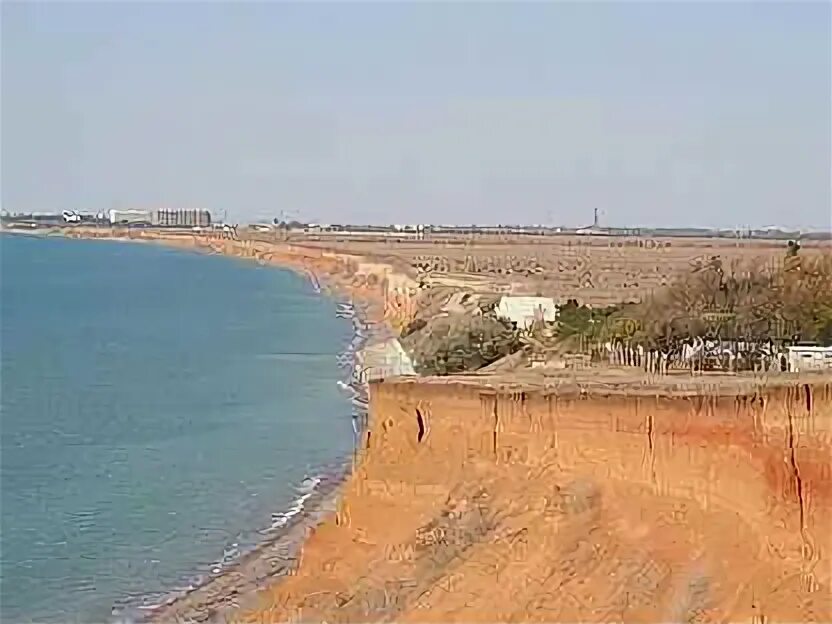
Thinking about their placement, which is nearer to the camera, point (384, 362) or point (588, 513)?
point (588, 513)

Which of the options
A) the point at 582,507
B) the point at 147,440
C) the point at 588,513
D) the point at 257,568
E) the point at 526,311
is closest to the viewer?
the point at 588,513

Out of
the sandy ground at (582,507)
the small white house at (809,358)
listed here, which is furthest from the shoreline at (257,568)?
the small white house at (809,358)

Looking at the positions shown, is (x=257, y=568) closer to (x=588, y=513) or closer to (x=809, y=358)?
(x=588, y=513)

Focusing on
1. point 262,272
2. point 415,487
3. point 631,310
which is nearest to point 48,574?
point 415,487

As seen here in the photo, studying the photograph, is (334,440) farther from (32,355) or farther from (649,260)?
(649,260)

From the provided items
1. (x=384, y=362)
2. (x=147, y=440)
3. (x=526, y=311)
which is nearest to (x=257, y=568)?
(x=147, y=440)

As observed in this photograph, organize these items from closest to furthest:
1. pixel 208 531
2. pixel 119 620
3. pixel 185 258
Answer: pixel 119 620 → pixel 208 531 → pixel 185 258
